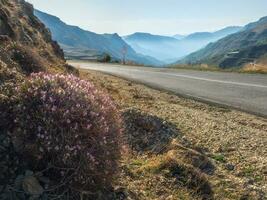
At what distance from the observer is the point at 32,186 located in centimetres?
425

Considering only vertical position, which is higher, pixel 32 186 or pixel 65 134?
pixel 65 134

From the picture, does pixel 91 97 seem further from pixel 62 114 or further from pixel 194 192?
pixel 194 192

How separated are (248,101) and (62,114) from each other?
33.1ft

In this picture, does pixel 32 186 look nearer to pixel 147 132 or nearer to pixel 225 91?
pixel 147 132

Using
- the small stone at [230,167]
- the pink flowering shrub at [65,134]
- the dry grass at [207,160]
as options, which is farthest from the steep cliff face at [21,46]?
the small stone at [230,167]

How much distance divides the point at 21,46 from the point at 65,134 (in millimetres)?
4243

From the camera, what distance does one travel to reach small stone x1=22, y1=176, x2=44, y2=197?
4.21 m

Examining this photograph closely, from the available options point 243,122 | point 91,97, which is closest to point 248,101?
point 243,122

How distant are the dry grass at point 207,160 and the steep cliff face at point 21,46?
214 centimetres

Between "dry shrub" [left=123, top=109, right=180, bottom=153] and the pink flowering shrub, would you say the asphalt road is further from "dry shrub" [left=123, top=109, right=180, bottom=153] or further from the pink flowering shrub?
the pink flowering shrub

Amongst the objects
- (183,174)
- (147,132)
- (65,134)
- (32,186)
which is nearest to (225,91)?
(147,132)

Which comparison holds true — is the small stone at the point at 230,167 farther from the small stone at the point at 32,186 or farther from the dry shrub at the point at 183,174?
the small stone at the point at 32,186

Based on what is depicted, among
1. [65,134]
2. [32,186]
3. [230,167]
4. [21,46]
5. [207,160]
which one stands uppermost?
[21,46]

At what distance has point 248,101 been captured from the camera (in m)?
13.8
